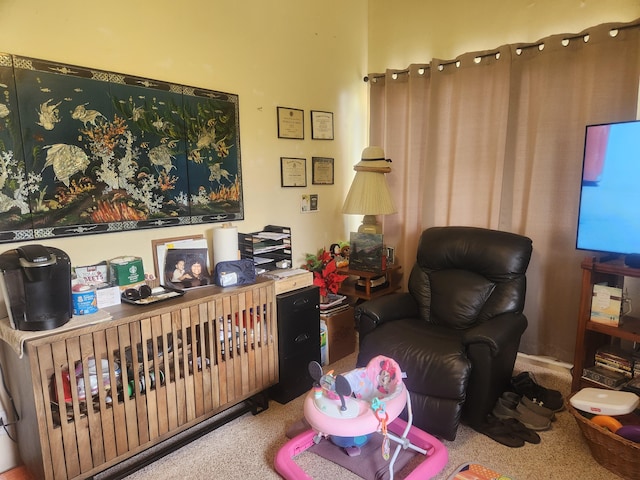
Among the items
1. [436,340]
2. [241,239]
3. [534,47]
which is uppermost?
[534,47]

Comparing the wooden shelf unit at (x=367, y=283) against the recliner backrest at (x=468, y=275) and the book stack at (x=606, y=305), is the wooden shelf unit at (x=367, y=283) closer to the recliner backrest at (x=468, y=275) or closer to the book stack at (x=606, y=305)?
the recliner backrest at (x=468, y=275)

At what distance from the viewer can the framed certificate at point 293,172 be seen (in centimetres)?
280

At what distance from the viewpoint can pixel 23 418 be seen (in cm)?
166

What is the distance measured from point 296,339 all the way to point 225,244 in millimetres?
704

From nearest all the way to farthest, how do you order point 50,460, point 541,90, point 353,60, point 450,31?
point 50,460, point 541,90, point 450,31, point 353,60

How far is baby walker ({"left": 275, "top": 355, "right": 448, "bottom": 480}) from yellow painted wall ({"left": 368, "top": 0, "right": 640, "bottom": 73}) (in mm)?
2335

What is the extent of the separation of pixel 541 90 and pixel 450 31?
0.84 metres

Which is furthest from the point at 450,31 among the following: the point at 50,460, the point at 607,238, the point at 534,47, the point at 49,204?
the point at 50,460

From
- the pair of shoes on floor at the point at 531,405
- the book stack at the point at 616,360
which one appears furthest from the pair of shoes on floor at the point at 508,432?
the book stack at the point at 616,360

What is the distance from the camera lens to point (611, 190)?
213cm

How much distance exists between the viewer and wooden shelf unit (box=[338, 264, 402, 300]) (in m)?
2.96

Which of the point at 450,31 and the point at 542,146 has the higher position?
the point at 450,31

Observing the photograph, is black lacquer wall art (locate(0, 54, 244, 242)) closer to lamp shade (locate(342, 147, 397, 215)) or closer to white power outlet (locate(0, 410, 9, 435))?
white power outlet (locate(0, 410, 9, 435))

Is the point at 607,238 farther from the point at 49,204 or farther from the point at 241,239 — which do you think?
the point at 49,204
